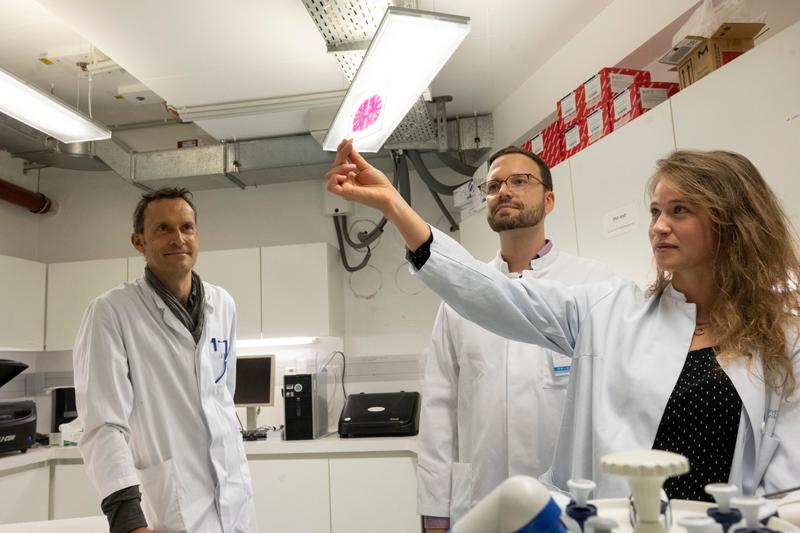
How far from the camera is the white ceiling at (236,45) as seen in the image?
271 centimetres

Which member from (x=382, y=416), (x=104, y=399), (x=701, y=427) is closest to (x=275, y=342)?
(x=382, y=416)

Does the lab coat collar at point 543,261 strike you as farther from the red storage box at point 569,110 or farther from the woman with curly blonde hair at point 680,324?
the red storage box at point 569,110

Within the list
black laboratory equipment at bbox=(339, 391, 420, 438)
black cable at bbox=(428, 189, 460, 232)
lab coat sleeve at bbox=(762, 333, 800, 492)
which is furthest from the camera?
black cable at bbox=(428, 189, 460, 232)

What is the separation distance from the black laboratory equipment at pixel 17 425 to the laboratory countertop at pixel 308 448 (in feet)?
0.20

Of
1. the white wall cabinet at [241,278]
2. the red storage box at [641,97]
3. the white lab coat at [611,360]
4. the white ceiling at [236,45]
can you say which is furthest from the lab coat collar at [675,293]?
the white wall cabinet at [241,278]

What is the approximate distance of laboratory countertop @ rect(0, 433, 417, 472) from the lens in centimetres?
334

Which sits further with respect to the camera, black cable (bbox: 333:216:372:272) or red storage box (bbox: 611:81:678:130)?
black cable (bbox: 333:216:372:272)

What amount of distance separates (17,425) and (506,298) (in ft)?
11.7

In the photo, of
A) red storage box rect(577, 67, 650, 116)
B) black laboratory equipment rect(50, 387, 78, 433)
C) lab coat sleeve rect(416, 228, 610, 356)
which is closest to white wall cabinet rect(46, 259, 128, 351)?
black laboratory equipment rect(50, 387, 78, 433)

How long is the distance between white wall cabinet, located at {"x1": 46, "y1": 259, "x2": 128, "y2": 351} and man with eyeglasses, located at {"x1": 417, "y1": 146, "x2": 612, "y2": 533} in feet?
10.2

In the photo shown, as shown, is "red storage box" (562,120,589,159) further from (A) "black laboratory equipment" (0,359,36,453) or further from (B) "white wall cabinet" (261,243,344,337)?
(A) "black laboratory equipment" (0,359,36,453)

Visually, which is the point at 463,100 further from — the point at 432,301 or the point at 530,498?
the point at 530,498

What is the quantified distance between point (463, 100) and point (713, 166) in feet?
9.53

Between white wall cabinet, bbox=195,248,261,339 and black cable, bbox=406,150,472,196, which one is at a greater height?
black cable, bbox=406,150,472,196
